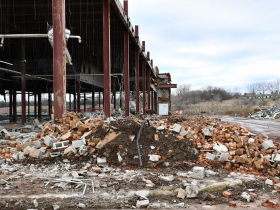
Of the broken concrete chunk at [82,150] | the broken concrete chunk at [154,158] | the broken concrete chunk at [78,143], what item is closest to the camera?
the broken concrete chunk at [154,158]

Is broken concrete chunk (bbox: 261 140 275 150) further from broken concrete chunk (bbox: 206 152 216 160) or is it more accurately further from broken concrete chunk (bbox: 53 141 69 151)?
broken concrete chunk (bbox: 53 141 69 151)

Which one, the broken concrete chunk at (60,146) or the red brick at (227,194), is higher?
the broken concrete chunk at (60,146)

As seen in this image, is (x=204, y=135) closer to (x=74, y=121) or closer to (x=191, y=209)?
(x=191, y=209)

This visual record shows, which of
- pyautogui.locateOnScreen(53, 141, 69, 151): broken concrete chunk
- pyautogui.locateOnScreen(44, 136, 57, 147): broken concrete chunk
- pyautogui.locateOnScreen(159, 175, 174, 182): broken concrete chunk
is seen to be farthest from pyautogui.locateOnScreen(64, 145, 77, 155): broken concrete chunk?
pyautogui.locateOnScreen(159, 175, 174, 182): broken concrete chunk

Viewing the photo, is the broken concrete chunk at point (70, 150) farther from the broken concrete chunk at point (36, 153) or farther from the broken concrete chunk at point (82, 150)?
the broken concrete chunk at point (36, 153)

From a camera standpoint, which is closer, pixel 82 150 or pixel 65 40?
pixel 82 150

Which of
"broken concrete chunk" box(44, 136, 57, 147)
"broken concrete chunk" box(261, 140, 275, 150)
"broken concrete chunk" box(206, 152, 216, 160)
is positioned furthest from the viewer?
"broken concrete chunk" box(261, 140, 275, 150)

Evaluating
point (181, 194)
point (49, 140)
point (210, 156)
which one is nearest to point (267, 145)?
point (210, 156)

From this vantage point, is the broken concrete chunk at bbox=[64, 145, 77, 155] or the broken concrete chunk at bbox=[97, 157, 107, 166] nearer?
the broken concrete chunk at bbox=[97, 157, 107, 166]

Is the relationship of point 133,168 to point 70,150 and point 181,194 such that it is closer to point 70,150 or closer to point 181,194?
point 181,194

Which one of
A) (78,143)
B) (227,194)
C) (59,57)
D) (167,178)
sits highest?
(59,57)

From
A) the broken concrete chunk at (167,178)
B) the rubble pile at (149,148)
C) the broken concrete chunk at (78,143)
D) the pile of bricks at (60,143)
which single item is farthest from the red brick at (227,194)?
the broken concrete chunk at (78,143)

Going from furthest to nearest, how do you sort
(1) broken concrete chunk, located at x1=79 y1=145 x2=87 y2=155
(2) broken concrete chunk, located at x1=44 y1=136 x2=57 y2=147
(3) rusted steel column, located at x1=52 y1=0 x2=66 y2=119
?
(3) rusted steel column, located at x1=52 y1=0 x2=66 y2=119 → (2) broken concrete chunk, located at x1=44 y1=136 x2=57 y2=147 → (1) broken concrete chunk, located at x1=79 y1=145 x2=87 y2=155

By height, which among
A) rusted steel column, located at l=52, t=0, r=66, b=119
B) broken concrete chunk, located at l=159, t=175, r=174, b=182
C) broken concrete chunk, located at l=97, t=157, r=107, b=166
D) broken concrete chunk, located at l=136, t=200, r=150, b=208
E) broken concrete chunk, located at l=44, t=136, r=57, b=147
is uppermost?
rusted steel column, located at l=52, t=0, r=66, b=119
